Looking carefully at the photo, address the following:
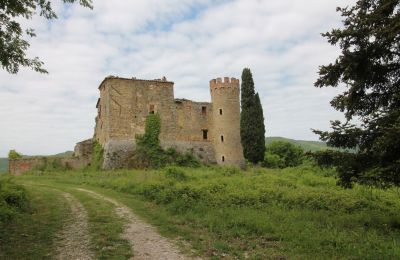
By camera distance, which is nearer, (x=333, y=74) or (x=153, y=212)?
(x=333, y=74)

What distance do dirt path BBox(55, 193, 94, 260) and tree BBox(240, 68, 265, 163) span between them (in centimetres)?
2430

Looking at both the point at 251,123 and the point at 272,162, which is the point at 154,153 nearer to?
the point at 251,123

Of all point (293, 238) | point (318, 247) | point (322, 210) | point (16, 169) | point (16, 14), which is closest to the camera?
point (318, 247)

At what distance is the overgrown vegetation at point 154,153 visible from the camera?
110 feet

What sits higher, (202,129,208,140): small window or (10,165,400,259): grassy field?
(202,129,208,140): small window

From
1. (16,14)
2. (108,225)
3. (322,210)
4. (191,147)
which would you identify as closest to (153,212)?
(108,225)

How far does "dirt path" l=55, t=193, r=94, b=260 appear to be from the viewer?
25.6 feet

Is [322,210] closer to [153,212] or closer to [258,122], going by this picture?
[153,212]

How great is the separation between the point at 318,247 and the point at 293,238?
0.85 meters

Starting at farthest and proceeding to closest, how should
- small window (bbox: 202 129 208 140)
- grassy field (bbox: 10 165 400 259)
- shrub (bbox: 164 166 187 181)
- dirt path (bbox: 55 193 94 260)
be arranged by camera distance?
small window (bbox: 202 129 208 140)
shrub (bbox: 164 166 187 181)
grassy field (bbox: 10 165 400 259)
dirt path (bbox: 55 193 94 260)

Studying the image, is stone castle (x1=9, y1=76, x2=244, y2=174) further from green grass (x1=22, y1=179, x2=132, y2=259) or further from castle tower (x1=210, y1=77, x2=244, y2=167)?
green grass (x1=22, y1=179, x2=132, y2=259)

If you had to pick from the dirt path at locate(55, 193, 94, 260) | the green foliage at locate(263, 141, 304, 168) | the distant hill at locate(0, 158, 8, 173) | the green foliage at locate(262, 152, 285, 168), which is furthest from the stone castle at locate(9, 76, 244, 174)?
the dirt path at locate(55, 193, 94, 260)

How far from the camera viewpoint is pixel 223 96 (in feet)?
122

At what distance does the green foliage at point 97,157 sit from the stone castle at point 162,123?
561mm
